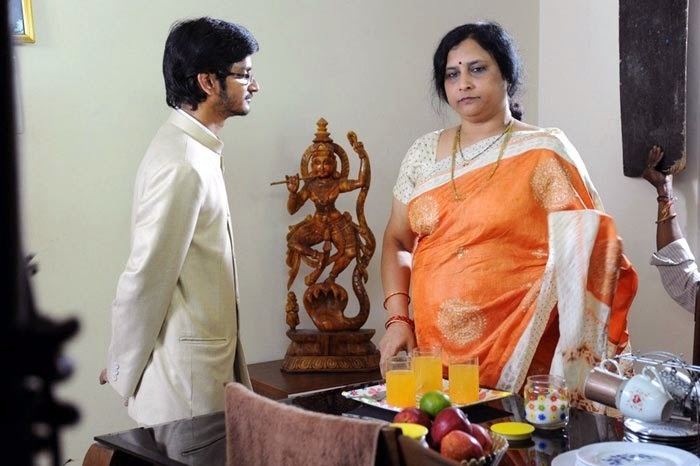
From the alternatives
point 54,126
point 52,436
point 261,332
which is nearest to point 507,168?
point 261,332

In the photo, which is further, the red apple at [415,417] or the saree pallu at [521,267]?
the saree pallu at [521,267]

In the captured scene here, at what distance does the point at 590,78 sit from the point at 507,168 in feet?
4.56

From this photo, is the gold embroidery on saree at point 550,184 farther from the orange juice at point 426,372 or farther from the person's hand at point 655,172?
the person's hand at point 655,172

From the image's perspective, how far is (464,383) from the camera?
176 cm

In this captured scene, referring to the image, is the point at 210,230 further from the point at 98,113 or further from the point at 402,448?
the point at 402,448

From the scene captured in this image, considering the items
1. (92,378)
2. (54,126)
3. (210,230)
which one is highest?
(54,126)

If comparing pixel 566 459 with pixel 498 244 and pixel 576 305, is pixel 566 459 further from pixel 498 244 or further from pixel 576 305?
pixel 498 244

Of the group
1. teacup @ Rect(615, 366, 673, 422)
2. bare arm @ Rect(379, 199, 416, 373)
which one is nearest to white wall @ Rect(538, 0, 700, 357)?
bare arm @ Rect(379, 199, 416, 373)

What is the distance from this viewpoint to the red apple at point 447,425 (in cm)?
130

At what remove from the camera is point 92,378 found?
2619 mm

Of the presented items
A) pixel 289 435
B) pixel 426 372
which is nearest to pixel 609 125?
pixel 426 372

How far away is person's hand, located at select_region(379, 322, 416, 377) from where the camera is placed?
225 cm

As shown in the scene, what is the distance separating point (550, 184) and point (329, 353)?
3.09ft

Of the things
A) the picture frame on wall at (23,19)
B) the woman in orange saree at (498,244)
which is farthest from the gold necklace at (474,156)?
the picture frame on wall at (23,19)
